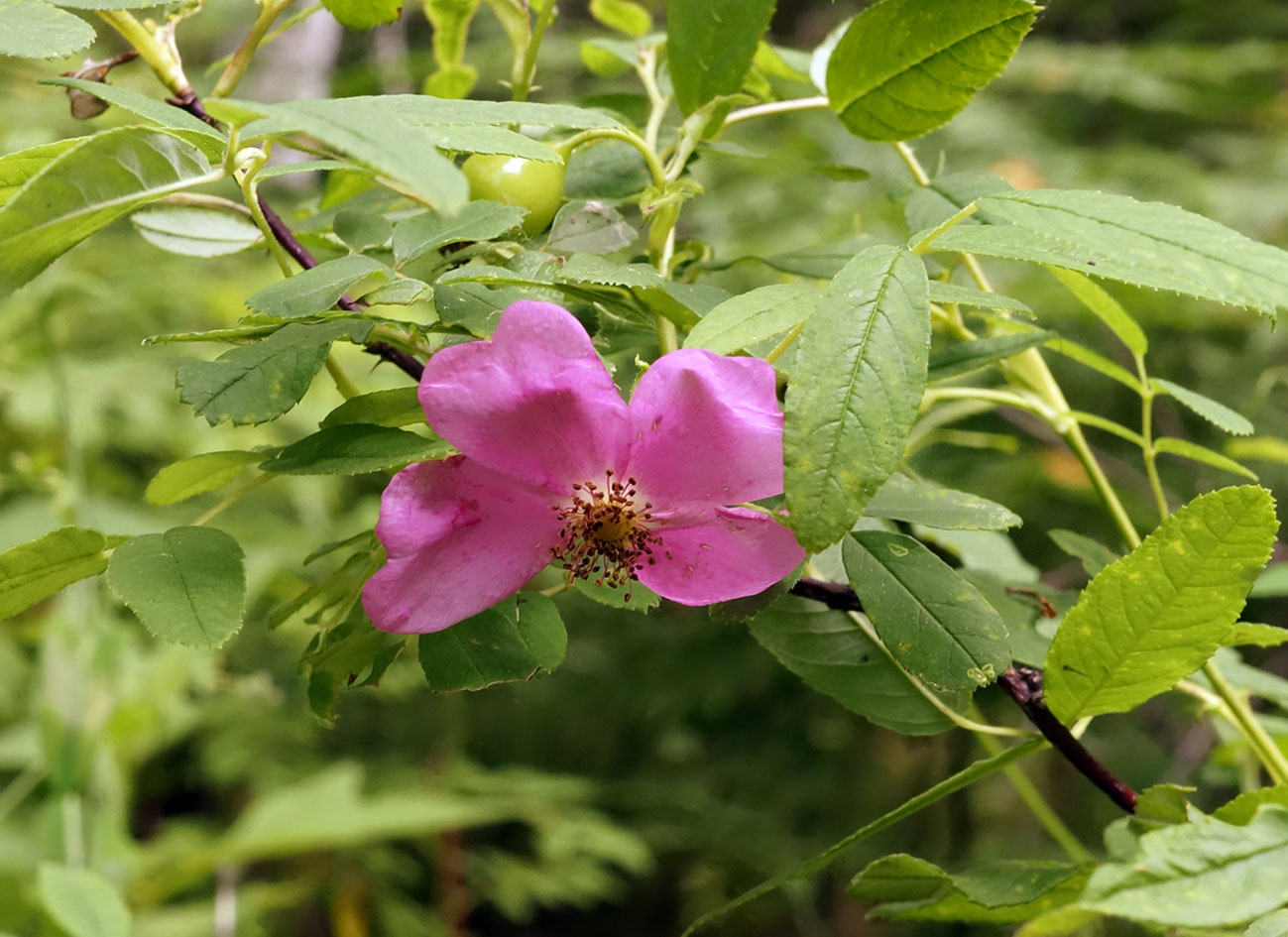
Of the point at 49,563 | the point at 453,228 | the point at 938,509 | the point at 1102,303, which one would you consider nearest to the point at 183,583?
the point at 49,563

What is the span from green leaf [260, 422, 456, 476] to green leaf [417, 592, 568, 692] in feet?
0.22

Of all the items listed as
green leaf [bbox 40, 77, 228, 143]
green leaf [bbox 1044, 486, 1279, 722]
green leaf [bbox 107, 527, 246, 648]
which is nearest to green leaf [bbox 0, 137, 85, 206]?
green leaf [bbox 40, 77, 228, 143]

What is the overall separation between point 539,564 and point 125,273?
5.81 feet

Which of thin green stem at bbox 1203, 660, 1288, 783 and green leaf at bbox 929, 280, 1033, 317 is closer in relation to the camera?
green leaf at bbox 929, 280, 1033, 317

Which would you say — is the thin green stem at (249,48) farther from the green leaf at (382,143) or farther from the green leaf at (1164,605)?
the green leaf at (1164,605)

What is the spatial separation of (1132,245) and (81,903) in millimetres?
672

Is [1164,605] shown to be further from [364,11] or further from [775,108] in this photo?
[364,11]

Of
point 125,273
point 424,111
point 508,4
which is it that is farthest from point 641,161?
point 125,273

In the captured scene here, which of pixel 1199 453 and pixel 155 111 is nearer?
pixel 155 111

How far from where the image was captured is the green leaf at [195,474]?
1.36 feet

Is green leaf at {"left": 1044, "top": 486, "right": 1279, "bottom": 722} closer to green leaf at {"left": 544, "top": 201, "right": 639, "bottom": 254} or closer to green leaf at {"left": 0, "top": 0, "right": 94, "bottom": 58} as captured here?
green leaf at {"left": 544, "top": 201, "right": 639, "bottom": 254}

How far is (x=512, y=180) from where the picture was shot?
0.42 metres

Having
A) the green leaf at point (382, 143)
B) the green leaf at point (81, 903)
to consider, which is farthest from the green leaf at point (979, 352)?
the green leaf at point (81, 903)

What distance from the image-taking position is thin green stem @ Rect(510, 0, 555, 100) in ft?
1.49
